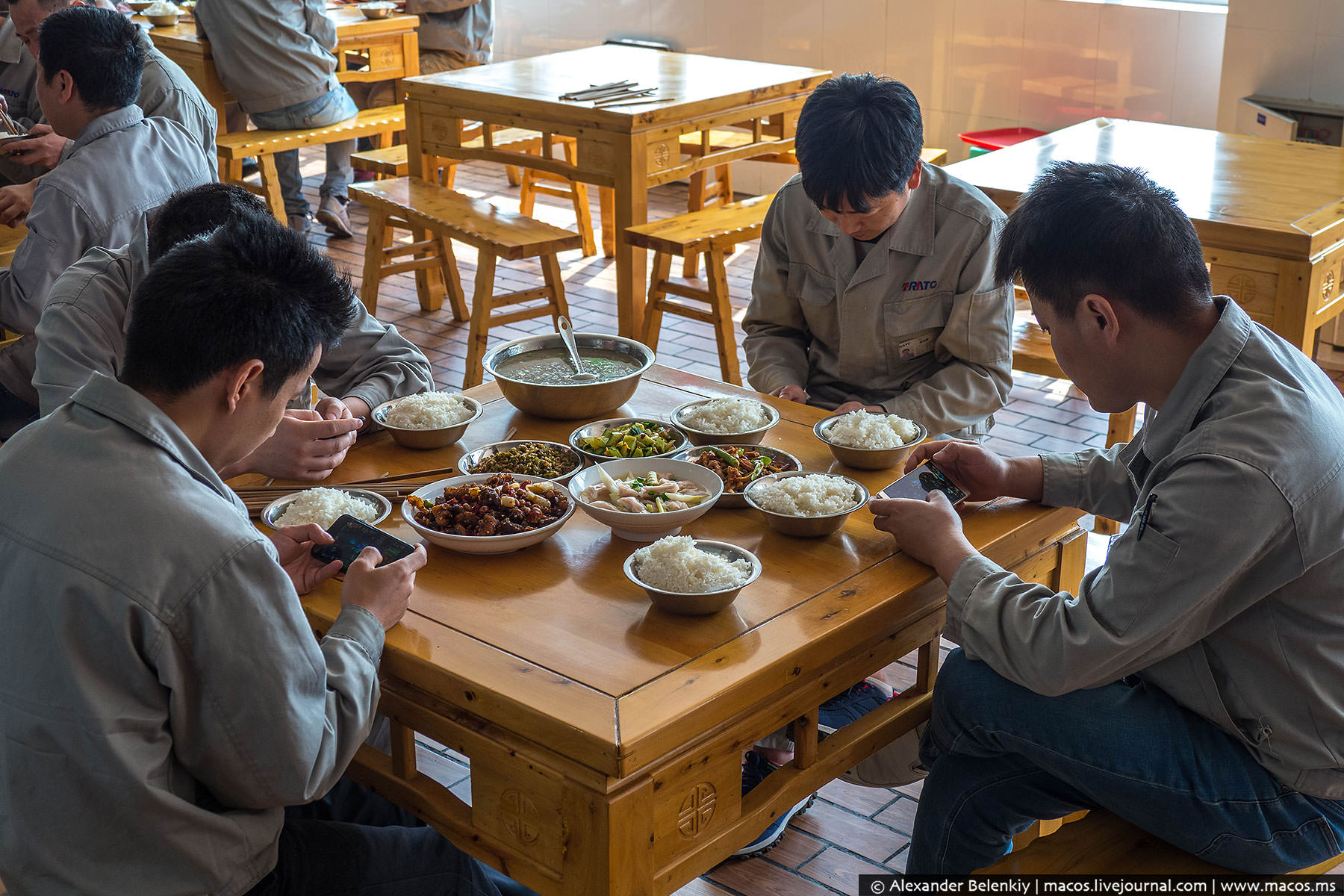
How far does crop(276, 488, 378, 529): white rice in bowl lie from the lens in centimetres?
182

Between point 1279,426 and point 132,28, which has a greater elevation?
point 132,28

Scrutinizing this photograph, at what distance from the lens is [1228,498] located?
4.72ft

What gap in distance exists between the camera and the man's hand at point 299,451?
204 centimetres

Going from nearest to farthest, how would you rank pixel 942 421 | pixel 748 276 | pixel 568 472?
pixel 568 472 < pixel 942 421 < pixel 748 276

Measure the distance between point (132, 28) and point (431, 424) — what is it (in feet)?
5.84

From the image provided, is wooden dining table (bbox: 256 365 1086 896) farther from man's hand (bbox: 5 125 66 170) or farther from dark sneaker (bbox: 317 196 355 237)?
dark sneaker (bbox: 317 196 355 237)

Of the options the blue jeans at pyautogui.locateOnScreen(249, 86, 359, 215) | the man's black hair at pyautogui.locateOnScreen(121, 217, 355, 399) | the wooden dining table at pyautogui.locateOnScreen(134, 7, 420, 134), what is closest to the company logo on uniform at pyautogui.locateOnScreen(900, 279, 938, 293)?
the man's black hair at pyautogui.locateOnScreen(121, 217, 355, 399)

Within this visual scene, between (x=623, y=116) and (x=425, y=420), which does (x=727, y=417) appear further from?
(x=623, y=116)

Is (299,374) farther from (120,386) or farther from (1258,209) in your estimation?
(1258,209)

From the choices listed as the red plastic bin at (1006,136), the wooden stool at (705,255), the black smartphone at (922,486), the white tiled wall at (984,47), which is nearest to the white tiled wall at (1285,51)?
the white tiled wall at (984,47)

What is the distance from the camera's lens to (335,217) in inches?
261

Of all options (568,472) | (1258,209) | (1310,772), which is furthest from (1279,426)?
Answer: (1258,209)

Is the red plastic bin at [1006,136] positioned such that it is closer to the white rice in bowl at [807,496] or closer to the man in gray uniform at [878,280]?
the man in gray uniform at [878,280]

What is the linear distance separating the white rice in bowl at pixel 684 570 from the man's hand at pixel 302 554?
0.45 metres
